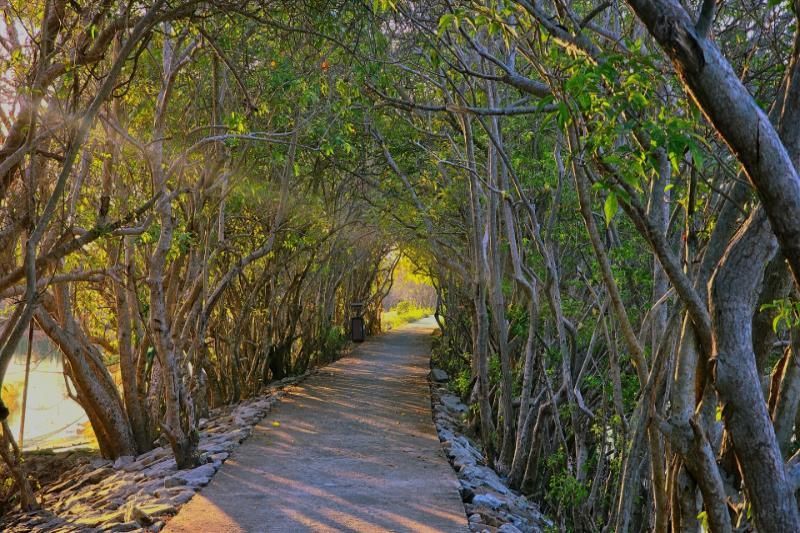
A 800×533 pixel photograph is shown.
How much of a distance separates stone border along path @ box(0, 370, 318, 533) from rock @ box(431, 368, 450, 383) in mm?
6254

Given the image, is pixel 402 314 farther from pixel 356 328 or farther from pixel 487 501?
→ pixel 487 501

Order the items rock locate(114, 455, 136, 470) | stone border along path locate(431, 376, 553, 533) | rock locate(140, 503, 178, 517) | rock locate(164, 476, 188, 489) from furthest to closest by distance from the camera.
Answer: rock locate(114, 455, 136, 470) < rock locate(164, 476, 188, 489) < stone border along path locate(431, 376, 553, 533) < rock locate(140, 503, 178, 517)

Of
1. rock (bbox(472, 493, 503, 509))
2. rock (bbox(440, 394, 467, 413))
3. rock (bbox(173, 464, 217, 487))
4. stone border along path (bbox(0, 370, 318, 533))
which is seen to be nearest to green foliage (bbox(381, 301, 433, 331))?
rock (bbox(440, 394, 467, 413))

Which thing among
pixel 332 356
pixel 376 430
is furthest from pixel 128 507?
pixel 332 356

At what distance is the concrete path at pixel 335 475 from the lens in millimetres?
6621

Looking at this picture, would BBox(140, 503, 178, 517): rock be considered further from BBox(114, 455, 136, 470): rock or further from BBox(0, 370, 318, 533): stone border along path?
BBox(114, 455, 136, 470): rock

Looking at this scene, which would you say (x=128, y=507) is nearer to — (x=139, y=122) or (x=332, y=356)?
(x=139, y=122)

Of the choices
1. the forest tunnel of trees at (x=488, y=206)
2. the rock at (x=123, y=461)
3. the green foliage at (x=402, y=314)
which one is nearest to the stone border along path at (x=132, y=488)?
the rock at (x=123, y=461)

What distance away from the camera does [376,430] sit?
11289 mm

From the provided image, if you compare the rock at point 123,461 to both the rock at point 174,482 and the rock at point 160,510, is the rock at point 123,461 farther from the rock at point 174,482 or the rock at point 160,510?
the rock at point 160,510

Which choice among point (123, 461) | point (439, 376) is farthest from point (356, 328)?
point (123, 461)

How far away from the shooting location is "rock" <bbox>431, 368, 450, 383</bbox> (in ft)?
60.7

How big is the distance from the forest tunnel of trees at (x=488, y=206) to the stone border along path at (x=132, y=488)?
451 millimetres

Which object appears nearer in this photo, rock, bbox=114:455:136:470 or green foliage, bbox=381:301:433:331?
rock, bbox=114:455:136:470
